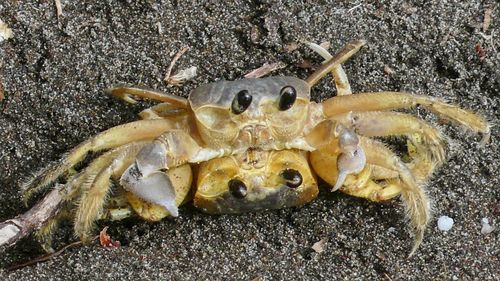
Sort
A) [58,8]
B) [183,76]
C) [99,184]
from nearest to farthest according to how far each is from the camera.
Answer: [99,184] → [183,76] → [58,8]

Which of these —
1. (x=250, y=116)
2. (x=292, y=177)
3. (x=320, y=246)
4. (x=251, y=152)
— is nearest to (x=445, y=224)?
(x=320, y=246)

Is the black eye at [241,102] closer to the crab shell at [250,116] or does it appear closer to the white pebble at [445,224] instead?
the crab shell at [250,116]

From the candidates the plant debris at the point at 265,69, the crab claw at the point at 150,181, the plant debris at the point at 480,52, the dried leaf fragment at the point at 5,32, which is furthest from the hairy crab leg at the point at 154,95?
the plant debris at the point at 480,52

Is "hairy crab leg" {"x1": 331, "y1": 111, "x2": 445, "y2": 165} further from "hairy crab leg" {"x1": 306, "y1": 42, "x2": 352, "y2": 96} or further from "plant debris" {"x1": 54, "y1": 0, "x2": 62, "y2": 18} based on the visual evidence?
"plant debris" {"x1": 54, "y1": 0, "x2": 62, "y2": 18}

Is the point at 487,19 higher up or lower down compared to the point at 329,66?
lower down

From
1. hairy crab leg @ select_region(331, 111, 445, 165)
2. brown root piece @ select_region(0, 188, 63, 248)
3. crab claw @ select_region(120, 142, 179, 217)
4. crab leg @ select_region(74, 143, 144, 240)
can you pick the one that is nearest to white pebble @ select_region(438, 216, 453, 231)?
hairy crab leg @ select_region(331, 111, 445, 165)

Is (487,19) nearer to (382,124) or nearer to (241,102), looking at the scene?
(382,124)

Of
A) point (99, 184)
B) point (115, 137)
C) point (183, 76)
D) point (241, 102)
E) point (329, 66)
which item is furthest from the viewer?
point (183, 76)

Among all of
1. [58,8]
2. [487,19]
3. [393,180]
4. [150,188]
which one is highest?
[58,8]
